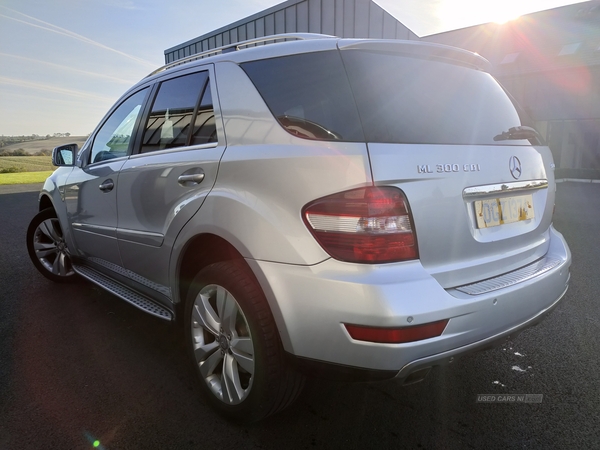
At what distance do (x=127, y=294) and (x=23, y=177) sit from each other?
18885mm

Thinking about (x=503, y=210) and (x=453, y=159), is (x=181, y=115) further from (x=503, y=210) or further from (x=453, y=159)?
(x=503, y=210)

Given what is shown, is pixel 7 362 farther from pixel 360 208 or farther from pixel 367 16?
pixel 367 16

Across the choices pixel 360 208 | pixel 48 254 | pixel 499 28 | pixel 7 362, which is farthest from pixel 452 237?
pixel 499 28

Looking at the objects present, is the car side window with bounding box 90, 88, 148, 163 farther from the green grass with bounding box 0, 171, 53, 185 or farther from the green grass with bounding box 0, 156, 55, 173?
the green grass with bounding box 0, 156, 55, 173

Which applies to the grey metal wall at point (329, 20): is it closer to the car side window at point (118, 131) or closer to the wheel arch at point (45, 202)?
the car side window at point (118, 131)

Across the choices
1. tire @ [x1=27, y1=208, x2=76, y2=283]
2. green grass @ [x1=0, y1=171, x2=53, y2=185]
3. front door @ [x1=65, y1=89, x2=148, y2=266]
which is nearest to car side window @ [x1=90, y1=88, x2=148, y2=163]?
front door @ [x1=65, y1=89, x2=148, y2=266]

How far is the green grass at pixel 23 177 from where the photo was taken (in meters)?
17.0

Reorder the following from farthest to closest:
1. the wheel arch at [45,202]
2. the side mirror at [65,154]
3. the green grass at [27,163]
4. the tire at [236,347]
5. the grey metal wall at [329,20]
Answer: the green grass at [27,163] < the grey metal wall at [329,20] < the wheel arch at [45,202] < the side mirror at [65,154] < the tire at [236,347]

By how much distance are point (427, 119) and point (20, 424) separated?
2364 millimetres

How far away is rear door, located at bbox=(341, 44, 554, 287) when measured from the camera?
169 centimetres

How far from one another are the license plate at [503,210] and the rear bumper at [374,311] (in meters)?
0.31

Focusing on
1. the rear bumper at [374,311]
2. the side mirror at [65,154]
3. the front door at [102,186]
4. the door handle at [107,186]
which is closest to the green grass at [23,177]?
the side mirror at [65,154]

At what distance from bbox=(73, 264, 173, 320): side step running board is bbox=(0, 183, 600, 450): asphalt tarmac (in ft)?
1.05

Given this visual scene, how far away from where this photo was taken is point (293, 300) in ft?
5.55
